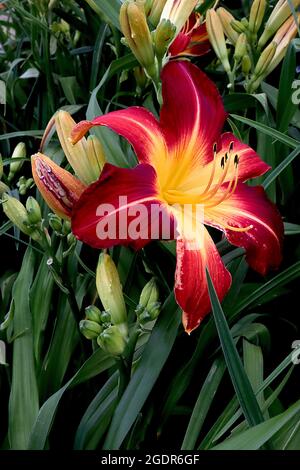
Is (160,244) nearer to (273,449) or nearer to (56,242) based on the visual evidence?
(56,242)

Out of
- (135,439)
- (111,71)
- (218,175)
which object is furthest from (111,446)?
(111,71)

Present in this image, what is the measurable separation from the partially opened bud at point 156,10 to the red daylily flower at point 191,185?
0.07 meters

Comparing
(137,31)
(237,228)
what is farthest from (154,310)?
(137,31)

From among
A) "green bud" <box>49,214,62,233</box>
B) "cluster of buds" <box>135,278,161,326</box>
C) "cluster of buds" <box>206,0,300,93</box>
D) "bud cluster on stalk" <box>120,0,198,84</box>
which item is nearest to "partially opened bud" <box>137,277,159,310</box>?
"cluster of buds" <box>135,278,161,326</box>

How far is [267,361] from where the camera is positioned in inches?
26.5

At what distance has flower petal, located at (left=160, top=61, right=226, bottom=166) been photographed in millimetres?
559

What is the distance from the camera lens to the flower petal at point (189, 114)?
559 millimetres

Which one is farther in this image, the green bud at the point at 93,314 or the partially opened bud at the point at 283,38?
the partially opened bud at the point at 283,38

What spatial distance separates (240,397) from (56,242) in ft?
0.81

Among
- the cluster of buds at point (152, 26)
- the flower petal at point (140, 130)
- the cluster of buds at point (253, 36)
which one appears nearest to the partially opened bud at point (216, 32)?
the cluster of buds at point (253, 36)

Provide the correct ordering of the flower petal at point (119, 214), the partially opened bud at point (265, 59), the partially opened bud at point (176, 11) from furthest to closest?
the partially opened bud at point (265, 59)
the partially opened bud at point (176, 11)
the flower petal at point (119, 214)

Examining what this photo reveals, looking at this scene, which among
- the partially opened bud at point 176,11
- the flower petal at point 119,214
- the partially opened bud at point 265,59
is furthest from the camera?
the partially opened bud at point 265,59

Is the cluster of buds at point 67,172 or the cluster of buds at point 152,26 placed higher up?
the cluster of buds at point 152,26

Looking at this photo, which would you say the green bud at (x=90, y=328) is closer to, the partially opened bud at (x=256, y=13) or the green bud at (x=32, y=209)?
the green bud at (x=32, y=209)
